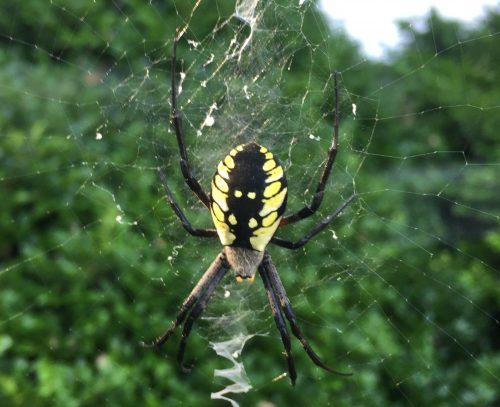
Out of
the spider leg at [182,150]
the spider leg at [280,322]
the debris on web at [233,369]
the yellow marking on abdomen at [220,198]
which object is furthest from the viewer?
the debris on web at [233,369]

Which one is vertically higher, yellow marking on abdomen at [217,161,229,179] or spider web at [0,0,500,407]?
yellow marking on abdomen at [217,161,229,179]

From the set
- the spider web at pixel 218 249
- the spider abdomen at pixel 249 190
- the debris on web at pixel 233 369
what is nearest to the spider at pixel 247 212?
the spider abdomen at pixel 249 190

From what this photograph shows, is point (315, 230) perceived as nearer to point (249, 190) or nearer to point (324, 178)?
point (324, 178)

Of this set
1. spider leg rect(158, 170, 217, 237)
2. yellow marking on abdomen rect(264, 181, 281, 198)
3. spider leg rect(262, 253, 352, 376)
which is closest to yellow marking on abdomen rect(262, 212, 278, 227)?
yellow marking on abdomen rect(264, 181, 281, 198)

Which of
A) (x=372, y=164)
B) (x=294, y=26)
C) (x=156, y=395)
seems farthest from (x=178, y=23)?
(x=156, y=395)

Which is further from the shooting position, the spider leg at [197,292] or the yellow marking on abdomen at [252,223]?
the spider leg at [197,292]

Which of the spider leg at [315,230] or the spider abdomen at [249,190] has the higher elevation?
the spider abdomen at [249,190]

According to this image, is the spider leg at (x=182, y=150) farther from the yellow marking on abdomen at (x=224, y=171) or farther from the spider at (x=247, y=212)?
the yellow marking on abdomen at (x=224, y=171)

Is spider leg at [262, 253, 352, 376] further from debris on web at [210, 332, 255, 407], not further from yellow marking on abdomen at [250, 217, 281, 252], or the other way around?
debris on web at [210, 332, 255, 407]

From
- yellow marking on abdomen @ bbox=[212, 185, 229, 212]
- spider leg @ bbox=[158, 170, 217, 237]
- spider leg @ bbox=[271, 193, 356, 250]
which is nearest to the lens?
yellow marking on abdomen @ bbox=[212, 185, 229, 212]
